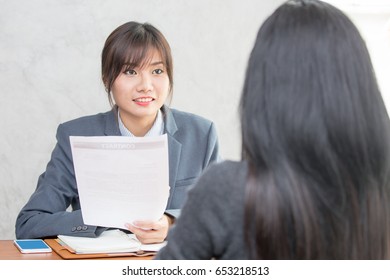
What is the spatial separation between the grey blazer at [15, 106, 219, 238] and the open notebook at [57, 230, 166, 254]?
1.7 inches

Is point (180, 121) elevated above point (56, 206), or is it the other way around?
point (180, 121)

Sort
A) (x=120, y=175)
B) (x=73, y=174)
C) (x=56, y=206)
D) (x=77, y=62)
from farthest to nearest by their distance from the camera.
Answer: (x=77, y=62) < (x=73, y=174) < (x=56, y=206) < (x=120, y=175)

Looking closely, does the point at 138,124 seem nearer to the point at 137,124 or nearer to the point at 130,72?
the point at 137,124

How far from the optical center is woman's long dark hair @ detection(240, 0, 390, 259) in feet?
2.76

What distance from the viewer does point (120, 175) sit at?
1.54 meters

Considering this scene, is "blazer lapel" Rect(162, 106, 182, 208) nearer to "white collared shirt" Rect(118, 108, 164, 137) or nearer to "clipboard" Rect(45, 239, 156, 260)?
"white collared shirt" Rect(118, 108, 164, 137)

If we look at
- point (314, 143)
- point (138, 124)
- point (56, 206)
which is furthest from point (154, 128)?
point (314, 143)

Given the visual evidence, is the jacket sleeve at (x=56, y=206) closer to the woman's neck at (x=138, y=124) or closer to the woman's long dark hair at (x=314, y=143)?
the woman's neck at (x=138, y=124)

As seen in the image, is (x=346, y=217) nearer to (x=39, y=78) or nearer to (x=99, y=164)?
(x=99, y=164)

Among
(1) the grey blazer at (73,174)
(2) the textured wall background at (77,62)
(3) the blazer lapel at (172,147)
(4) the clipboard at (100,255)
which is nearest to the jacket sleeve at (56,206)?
(1) the grey blazer at (73,174)

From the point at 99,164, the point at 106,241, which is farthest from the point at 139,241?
the point at 99,164

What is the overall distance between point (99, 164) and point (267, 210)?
0.79 metres

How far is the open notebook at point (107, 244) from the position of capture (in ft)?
5.11

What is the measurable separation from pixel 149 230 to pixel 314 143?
89 cm
